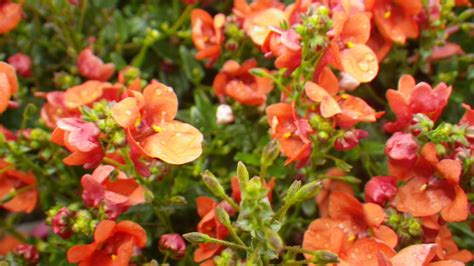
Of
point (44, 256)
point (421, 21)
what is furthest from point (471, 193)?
point (44, 256)

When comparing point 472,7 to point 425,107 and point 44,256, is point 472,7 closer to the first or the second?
point 425,107

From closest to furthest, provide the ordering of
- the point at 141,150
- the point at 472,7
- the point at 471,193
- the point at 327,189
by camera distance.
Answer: the point at 141,150 < the point at 471,193 < the point at 327,189 < the point at 472,7

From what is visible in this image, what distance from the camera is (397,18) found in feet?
4.66

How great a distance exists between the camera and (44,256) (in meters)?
1.43

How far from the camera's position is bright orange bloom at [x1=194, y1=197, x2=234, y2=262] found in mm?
1197

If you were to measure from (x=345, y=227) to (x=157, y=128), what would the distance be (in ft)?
1.28

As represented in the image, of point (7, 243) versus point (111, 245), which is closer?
point (111, 245)

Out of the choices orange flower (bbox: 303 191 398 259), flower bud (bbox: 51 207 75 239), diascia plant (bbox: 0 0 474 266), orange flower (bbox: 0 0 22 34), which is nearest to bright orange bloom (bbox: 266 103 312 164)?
diascia plant (bbox: 0 0 474 266)

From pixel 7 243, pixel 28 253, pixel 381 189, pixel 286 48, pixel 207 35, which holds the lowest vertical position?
pixel 7 243

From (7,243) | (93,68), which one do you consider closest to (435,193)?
(93,68)

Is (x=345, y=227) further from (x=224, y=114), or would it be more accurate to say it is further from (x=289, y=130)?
(x=224, y=114)

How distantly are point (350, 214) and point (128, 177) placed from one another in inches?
15.8

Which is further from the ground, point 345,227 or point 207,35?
point 207,35

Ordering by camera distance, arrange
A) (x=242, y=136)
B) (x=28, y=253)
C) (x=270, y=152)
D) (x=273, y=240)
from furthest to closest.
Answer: (x=242, y=136)
(x=28, y=253)
(x=270, y=152)
(x=273, y=240)
